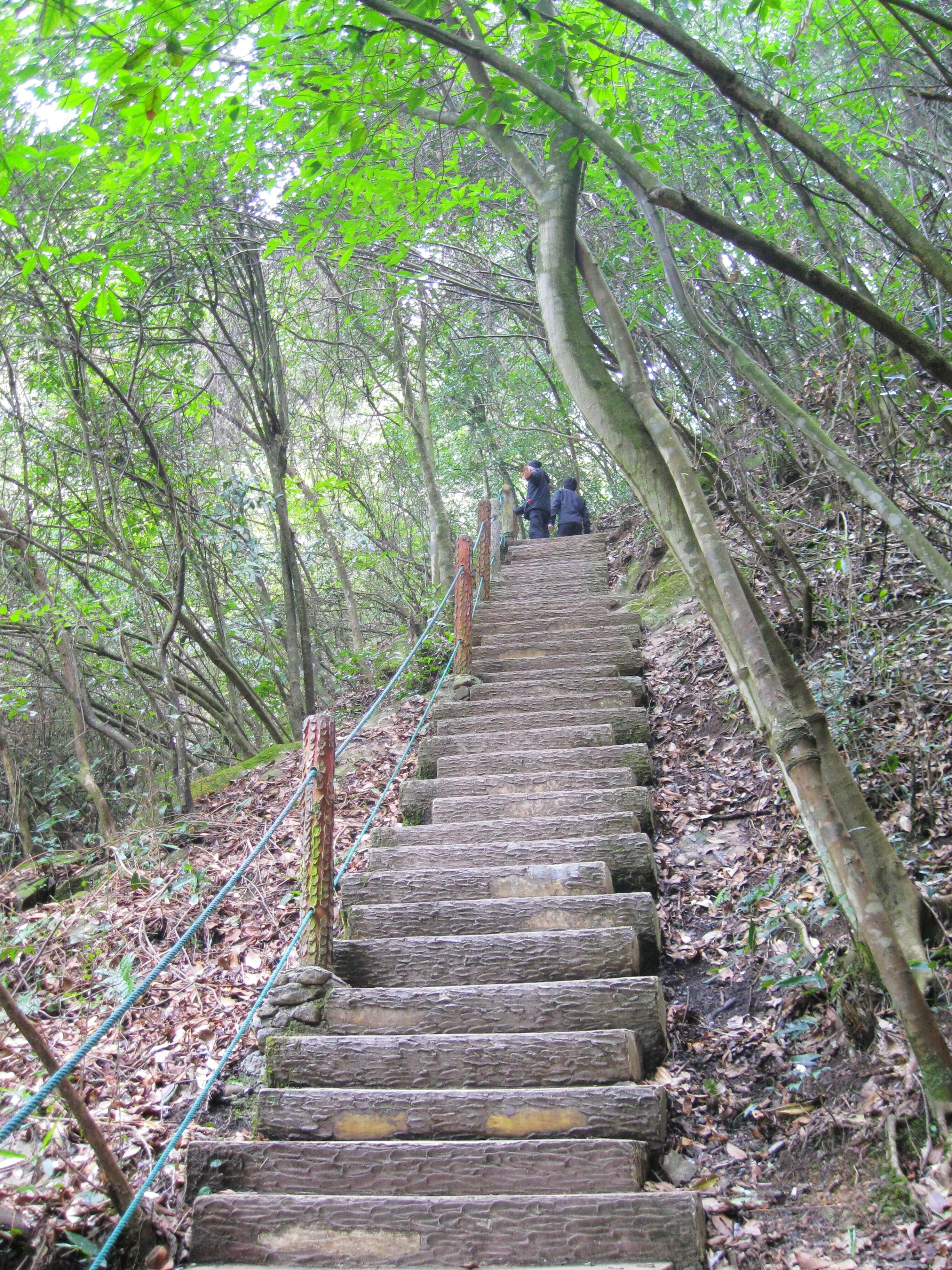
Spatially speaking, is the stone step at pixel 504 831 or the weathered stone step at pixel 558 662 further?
the weathered stone step at pixel 558 662

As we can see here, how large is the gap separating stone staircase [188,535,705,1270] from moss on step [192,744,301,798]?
2.96 m

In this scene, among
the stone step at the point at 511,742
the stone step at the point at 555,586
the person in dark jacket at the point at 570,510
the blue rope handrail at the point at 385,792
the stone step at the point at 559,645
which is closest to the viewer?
the blue rope handrail at the point at 385,792

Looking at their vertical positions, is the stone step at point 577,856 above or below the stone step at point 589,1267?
above

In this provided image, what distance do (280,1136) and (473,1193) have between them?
815mm

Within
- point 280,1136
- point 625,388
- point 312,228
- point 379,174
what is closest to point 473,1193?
point 280,1136

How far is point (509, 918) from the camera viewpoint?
4.25 metres

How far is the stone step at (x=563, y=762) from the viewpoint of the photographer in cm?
554

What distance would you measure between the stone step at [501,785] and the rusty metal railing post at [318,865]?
1484 mm

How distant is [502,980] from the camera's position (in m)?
3.95

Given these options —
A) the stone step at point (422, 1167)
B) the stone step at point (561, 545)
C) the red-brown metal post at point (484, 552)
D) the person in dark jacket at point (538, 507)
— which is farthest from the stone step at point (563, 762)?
the person in dark jacket at point (538, 507)

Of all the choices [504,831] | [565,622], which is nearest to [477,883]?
[504,831]

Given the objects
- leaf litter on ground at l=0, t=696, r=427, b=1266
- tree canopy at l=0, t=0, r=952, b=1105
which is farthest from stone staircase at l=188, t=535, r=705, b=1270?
tree canopy at l=0, t=0, r=952, b=1105

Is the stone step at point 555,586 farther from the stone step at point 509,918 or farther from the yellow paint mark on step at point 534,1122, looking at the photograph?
the yellow paint mark on step at point 534,1122

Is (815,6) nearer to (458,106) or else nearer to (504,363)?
(458,106)
